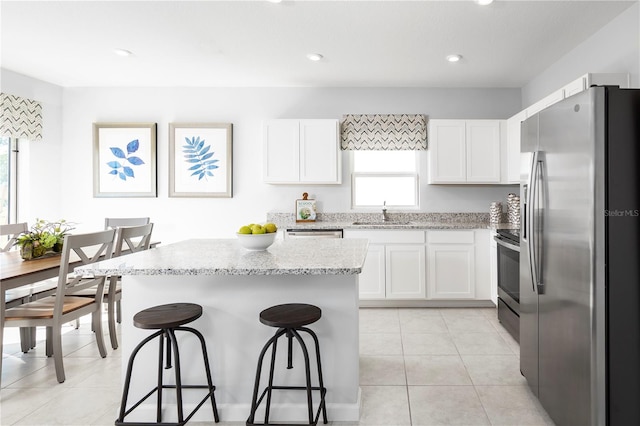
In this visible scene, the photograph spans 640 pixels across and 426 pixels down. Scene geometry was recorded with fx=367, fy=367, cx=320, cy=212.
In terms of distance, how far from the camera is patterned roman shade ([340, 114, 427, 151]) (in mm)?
4504

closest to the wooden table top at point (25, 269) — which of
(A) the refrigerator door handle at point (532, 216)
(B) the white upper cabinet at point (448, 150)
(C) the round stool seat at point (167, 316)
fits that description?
(C) the round stool seat at point (167, 316)

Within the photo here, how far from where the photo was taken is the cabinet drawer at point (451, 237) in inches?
156

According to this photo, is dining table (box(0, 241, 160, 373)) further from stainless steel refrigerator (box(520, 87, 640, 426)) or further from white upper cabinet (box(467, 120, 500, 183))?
white upper cabinet (box(467, 120, 500, 183))

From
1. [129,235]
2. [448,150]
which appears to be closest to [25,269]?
[129,235]

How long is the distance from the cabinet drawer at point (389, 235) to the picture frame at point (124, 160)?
8.51 ft

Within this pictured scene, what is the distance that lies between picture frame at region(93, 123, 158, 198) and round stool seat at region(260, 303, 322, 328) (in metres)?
3.45

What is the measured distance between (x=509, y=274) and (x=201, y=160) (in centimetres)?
366

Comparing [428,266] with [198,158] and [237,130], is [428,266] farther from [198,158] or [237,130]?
[198,158]

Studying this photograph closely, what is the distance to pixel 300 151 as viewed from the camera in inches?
170

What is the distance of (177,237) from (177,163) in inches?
37.1

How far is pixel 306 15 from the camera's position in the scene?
279 centimetres

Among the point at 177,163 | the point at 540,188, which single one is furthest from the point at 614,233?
the point at 177,163

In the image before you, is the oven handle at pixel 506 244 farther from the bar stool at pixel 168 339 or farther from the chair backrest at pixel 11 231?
the chair backrest at pixel 11 231

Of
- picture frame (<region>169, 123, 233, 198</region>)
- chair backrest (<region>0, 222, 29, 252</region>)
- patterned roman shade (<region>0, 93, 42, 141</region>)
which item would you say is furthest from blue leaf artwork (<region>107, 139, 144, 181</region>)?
chair backrest (<region>0, 222, 29, 252</region>)
